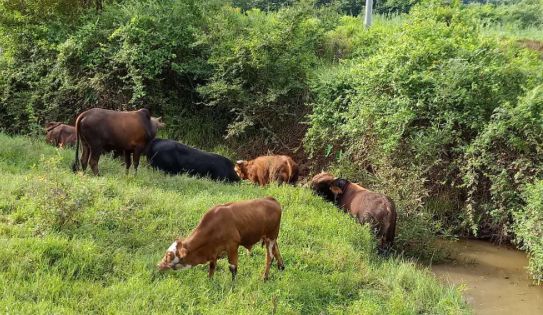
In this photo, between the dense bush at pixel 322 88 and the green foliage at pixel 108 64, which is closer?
the dense bush at pixel 322 88

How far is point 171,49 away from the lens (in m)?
11.0

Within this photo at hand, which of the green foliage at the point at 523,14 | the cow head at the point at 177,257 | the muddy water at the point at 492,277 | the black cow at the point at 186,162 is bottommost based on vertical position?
the muddy water at the point at 492,277

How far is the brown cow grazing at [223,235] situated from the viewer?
15.6ft

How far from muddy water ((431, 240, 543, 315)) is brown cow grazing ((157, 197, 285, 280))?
105 inches

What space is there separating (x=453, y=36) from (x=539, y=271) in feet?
14.5

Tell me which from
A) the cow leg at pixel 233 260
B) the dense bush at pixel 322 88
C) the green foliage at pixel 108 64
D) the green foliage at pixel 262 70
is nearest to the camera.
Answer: the cow leg at pixel 233 260

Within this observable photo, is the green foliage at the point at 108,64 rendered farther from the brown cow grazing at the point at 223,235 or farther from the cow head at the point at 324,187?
the brown cow grazing at the point at 223,235

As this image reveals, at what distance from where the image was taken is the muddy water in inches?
242

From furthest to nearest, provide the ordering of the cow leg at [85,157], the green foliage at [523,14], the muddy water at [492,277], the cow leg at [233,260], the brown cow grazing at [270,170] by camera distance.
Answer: the green foliage at [523,14] < the brown cow grazing at [270,170] < the cow leg at [85,157] < the muddy water at [492,277] < the cow leg at [233,260]

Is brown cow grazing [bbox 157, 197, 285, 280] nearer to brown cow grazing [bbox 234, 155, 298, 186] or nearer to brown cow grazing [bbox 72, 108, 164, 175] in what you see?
brown cow grazing [bbox 72, 108, 164, 175]

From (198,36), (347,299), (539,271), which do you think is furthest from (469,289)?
(198,36)

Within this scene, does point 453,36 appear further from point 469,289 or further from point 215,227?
point 215,227

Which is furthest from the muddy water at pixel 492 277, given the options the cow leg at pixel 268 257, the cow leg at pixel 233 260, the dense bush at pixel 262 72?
the dense bush at pixel 262 72

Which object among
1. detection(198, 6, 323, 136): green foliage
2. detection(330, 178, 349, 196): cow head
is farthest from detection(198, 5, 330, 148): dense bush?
detection(330, 178, 349, 196): cow head
